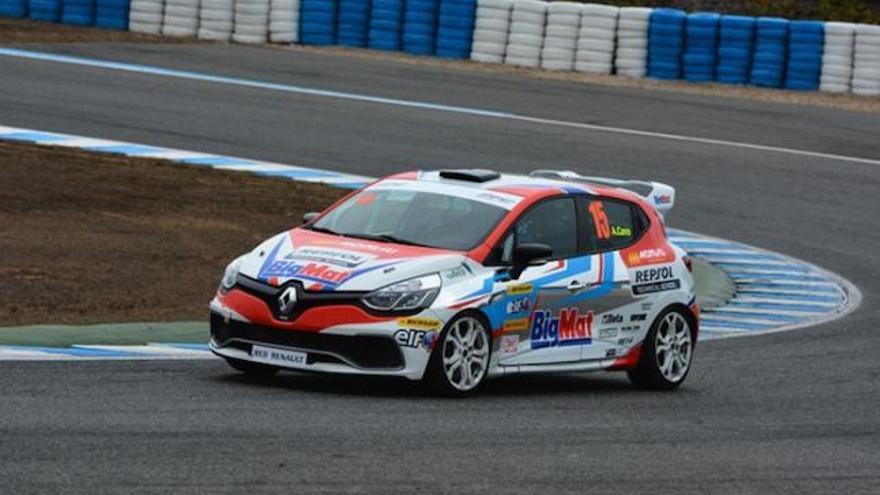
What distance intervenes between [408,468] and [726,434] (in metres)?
2.84

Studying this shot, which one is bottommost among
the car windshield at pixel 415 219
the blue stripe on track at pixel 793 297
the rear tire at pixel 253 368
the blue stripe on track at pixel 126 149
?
the blue stripe on track at pixel 793 297

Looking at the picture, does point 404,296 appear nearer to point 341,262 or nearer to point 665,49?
point 341,262

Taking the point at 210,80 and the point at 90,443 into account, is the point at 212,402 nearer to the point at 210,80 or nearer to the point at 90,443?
the point at 90,443

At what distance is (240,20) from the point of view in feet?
120

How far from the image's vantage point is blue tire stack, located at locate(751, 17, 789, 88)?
33125 mm

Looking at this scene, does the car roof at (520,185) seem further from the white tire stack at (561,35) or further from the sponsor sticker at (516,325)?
the white tire stack at (561,35)

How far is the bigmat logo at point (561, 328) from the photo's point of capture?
1300 cm

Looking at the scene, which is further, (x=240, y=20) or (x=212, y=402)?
(x=240, y=20)

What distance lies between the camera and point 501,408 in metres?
12.2

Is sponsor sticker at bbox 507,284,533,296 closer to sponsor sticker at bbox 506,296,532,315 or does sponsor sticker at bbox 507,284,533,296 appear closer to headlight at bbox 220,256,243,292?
sponsor sticker at bbox 506,296,532,315

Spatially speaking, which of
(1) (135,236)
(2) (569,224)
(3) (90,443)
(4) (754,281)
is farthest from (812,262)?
(3) (90,443)

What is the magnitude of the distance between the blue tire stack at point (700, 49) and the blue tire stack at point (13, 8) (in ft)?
39.7

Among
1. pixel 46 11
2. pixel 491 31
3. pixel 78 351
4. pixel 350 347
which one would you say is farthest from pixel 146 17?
pixel 350 347

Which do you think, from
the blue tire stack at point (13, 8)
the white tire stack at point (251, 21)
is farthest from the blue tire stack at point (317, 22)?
the blue tire stack at point (13, 8)
